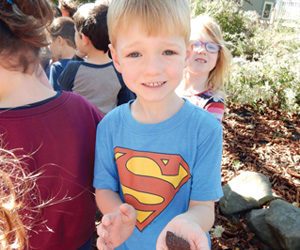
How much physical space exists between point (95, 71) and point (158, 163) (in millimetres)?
1467

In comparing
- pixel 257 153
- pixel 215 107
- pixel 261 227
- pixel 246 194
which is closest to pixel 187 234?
pixel 215 107

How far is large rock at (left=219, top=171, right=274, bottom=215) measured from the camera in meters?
Answer: 3.38

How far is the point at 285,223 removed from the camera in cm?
292

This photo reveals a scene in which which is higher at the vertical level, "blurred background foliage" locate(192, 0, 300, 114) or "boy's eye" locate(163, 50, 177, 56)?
"boy's eye" locate(163, 50, 177, 56)

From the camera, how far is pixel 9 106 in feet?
4.17

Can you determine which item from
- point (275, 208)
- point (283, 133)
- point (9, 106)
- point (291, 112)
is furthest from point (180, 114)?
point (291, 112)

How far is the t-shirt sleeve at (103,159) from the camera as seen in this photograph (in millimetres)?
1489

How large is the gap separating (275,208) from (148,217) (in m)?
1.91

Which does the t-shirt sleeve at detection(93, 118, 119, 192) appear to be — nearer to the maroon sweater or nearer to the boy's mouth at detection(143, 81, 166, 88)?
the maroon sweater

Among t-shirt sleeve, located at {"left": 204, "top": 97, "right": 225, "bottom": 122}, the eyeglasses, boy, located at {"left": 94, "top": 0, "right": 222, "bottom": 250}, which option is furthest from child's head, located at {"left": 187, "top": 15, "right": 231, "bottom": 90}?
boy, located at {"left": 94, "top": 0, "right": 222, "bottom": 250}

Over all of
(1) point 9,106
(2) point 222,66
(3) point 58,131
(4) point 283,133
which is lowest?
(4) point 283,133

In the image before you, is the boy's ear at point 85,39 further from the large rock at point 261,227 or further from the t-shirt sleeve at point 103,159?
the large rock at point 261,227

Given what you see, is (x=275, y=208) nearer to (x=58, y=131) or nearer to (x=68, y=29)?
(x=58, y=131)

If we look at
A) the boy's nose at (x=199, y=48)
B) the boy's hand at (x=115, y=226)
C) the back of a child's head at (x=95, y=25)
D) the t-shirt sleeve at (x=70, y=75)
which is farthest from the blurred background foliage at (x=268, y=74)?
the boy's hand at (x=115, y=226)
